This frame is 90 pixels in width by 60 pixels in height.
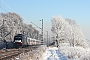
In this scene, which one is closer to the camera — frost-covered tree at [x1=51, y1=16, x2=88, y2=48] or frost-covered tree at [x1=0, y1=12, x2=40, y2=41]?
frost-covered tree at [x1=0, y1=12, x2=40, y2=41]

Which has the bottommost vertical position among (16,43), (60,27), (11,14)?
(16,43)

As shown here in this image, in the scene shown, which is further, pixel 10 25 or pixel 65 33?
pixel 65 33

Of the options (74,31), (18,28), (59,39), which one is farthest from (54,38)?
(18,28)

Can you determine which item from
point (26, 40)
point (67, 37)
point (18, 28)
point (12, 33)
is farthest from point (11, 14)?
point (26, 40)

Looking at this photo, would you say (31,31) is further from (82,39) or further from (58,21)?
(82,39)

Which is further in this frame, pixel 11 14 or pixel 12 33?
pixel 11 14

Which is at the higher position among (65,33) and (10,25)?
(10,25)

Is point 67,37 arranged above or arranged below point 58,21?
below

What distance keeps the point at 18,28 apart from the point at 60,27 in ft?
60.8

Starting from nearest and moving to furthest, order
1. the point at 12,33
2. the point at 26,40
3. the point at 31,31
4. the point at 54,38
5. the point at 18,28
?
the point at 26,40
the point at 12,33
the point at 54,38
the point at 18,28
the point at 31,31

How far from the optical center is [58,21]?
106062 millimetres

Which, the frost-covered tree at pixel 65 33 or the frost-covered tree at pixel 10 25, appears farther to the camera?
the frost-covered tree at pixel 65 33

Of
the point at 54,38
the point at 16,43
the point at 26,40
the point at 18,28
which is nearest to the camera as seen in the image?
the point at 16,43

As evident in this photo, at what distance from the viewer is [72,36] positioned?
9738cm
